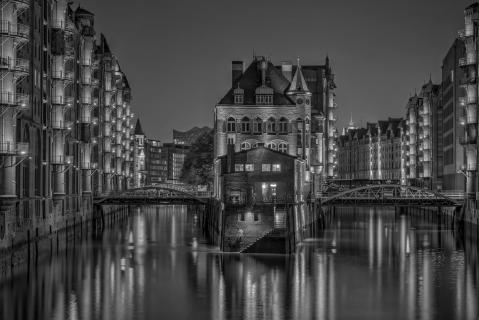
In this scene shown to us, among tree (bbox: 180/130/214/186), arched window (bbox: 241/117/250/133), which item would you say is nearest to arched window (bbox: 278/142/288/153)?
arched window (bbox: 241/117/250/133)

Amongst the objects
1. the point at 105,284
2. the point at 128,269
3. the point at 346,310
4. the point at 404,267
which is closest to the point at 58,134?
the point at 128,269

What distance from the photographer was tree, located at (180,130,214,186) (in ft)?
455

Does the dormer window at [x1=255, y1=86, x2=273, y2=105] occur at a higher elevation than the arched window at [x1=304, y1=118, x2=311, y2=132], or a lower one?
higher

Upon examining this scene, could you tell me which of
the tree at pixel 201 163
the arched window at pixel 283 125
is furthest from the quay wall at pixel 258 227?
the tree at pixel 201 163

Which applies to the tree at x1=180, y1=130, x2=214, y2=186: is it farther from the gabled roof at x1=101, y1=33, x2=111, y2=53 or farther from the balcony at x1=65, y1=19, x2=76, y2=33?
the balcony at x1=65, y1=19, x2=76, y2=33

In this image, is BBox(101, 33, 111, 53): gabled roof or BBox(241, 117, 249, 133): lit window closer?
BBox(241, 117, 249, 133): lit window

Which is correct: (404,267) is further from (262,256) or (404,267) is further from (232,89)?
(232,89)

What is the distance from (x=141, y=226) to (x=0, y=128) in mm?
57998

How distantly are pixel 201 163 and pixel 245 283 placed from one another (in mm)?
86635

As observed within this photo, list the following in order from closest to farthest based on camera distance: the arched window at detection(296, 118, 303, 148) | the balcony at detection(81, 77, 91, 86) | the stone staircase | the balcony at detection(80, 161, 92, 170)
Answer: the stone staircase < the balcony at detection(80, 161, 92, 170) < the balcony at detection(81, 77, 91, 86) < the arched window at detection(296, 118, 303, 148)

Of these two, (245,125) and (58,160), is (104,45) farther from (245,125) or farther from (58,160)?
(58,160)

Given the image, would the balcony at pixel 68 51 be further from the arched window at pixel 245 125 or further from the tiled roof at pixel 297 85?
the tiled roof at pixel 297 85

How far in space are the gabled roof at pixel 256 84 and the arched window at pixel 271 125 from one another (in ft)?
7.19

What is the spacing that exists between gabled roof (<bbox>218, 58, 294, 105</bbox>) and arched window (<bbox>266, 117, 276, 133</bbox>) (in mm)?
2192
